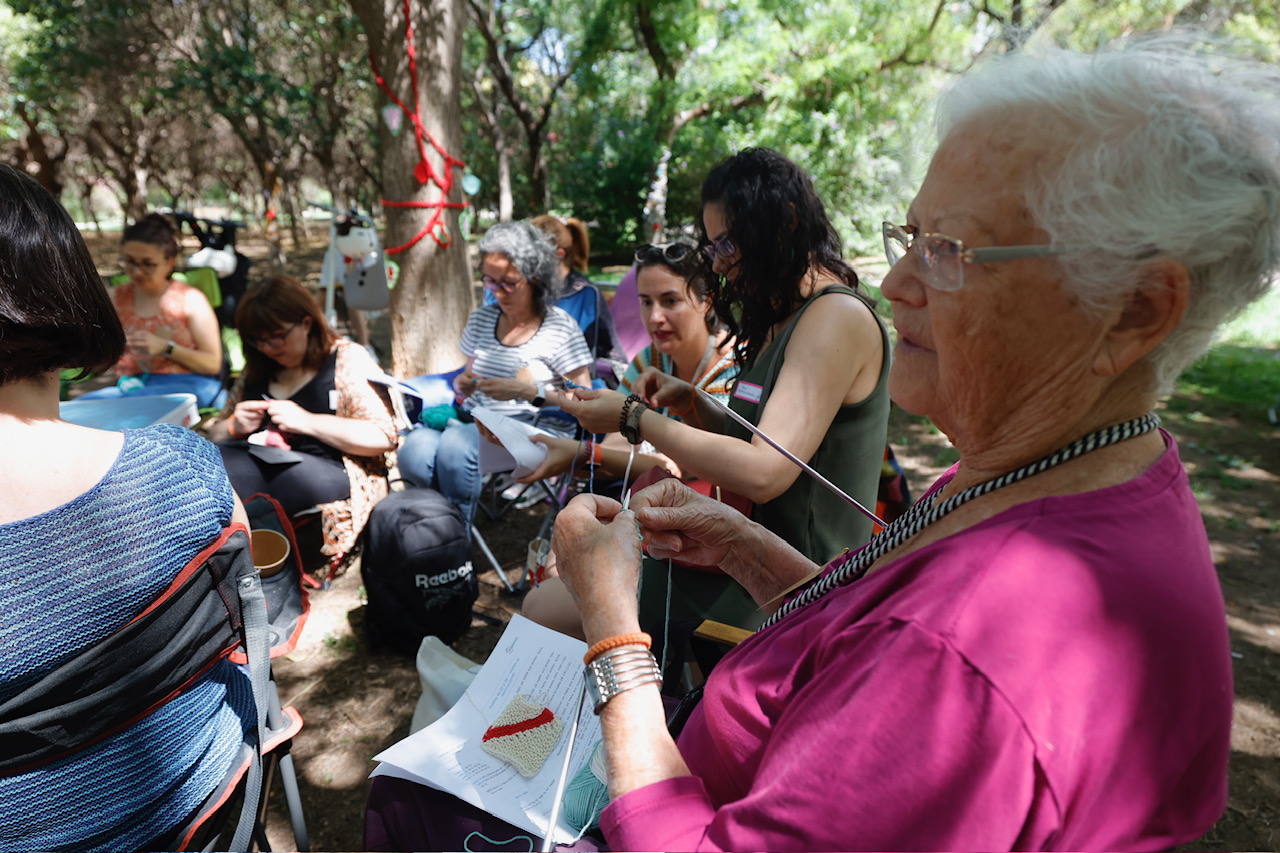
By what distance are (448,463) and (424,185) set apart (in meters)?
1.78

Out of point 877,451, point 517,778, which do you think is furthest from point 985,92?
point 517,778

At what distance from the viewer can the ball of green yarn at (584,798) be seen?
1311mm

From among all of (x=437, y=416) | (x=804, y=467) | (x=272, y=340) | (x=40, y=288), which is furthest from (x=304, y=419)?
(x=804, y=467)

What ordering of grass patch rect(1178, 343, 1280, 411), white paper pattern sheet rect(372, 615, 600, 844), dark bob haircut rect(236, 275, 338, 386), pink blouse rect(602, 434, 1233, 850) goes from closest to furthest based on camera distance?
1. pink blouse rect(602, 434, 1233, 850)
2. white paper pattern sheet rect(372, 615, 600, 844)
3. dark bob haircut rect(236, 275, 338, 386)
4. grass patch rect(1178, 343, 1280, 411)

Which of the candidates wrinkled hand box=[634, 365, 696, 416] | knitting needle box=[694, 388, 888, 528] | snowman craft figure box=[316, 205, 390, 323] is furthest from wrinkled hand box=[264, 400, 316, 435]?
snowman craft figure box=[316, 205, 390, 323]

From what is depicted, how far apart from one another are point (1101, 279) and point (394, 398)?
3.22 metres

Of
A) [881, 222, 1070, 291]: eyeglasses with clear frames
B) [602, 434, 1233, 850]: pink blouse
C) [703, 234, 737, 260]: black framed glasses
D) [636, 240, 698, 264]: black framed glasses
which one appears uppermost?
[881, 222, 1070, 291]: eyeglasses with clear frames

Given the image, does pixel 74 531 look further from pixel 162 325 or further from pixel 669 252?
pixel 162 325

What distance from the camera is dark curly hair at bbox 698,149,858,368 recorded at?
2059mm

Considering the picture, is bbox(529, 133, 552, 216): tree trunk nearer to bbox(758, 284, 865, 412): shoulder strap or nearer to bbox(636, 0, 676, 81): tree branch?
bbox(636, 0, 676, 81): tree branch

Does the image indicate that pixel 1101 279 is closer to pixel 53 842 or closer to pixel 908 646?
pixel 908 646

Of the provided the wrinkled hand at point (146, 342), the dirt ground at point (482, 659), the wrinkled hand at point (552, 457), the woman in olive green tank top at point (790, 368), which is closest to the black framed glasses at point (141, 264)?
the wrinkled hand at point (146, 342)

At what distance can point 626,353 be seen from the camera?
470cm

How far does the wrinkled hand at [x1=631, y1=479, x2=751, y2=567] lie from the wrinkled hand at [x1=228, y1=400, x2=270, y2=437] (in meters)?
2.52
